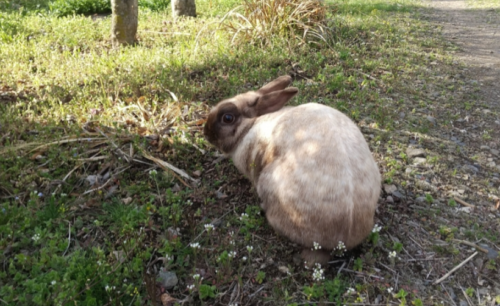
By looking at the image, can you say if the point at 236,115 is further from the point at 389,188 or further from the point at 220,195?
the point at 389,188

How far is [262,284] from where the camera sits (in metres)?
2.99

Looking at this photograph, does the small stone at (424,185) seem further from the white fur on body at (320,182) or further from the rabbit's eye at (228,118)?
the rabbit's eye at (228,118)

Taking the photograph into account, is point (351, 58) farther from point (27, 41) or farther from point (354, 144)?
point (27, 41)

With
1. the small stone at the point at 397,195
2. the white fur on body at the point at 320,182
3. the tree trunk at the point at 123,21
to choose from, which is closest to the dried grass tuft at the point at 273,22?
the tree trunk at the point at 123,21

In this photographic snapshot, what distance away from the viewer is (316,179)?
9.47 ft

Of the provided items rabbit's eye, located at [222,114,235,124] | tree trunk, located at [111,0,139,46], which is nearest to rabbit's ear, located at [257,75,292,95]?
rabbit's eye, located at [222,114,235,124]

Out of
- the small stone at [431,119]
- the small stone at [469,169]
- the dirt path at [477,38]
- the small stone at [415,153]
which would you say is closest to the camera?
the small stone at [469,169]

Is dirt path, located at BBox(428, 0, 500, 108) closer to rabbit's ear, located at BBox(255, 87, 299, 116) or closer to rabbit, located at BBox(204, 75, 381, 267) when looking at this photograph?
rabbit's ear, located at BBox(255, 87, 299, 116)

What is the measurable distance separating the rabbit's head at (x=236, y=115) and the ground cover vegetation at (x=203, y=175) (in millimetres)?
327

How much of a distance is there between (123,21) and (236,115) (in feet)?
12.9

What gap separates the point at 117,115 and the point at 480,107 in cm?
509

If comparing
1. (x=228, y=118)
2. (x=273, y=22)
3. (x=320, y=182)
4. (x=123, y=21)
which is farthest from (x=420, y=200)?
(x=123, y=21)

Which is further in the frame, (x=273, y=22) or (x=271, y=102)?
(x=273, y=22)

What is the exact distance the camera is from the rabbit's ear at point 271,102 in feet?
13.4
